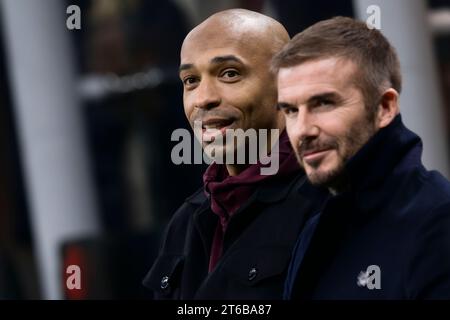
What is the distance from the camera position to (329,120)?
2.86 meters

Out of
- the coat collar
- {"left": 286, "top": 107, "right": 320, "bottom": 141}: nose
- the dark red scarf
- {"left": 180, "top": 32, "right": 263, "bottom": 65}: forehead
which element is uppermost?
{"left": 180, "top": 32, "right": 263, "bottom": 65}: forehead

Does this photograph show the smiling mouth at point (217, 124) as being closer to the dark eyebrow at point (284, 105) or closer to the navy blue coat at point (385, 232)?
the dark eyebrow at point (284, 105)

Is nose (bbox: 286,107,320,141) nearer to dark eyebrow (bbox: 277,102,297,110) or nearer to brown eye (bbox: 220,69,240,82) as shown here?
dark eyebrow (bbox: 277,102,297,110)

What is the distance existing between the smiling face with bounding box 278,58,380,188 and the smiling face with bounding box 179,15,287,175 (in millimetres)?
279

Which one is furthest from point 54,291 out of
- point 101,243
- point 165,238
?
point 165,238

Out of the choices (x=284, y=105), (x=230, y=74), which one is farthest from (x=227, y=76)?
(x=284, y=105)

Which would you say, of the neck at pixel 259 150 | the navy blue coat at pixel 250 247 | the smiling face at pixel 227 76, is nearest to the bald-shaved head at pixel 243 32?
the smiling face at pixel 227 76

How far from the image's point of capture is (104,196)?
31.1 ft

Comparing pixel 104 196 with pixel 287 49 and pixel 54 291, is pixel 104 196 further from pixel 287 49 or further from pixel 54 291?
pixel 287 49

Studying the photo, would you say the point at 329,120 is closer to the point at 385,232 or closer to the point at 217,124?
the point at 385,232

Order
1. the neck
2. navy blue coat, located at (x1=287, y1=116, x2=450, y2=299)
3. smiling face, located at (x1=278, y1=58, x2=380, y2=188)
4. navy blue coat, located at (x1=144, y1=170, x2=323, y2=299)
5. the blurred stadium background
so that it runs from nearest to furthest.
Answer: navy blue coat, located at (x1=287, y1=116, x2=450, y2=299), smiling face, located at (x1=278, y1=58, x2=380, y2=188), navy blue coat, located at (x1=144, y1=170, x2=323, y2=299), the neck, the blurred stadium background

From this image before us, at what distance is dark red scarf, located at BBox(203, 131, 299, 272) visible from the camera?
3182 millimetres

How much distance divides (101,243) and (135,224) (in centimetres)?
136

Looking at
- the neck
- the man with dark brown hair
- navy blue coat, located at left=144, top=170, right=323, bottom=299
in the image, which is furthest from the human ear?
the neck
